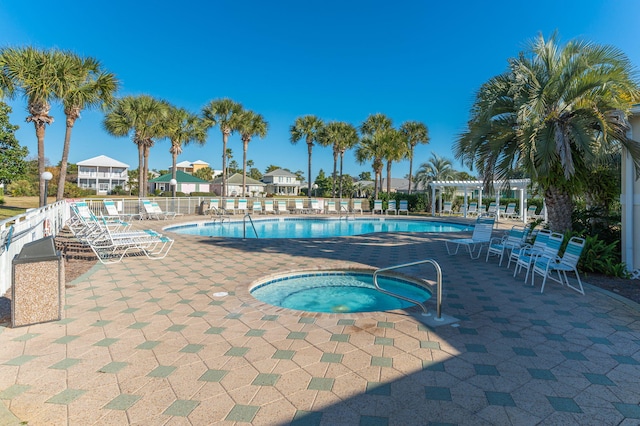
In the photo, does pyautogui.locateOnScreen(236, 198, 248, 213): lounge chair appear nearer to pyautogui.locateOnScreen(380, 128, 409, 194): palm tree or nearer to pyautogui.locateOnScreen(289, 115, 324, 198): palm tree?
pyautogui.locateOnScreen(289, 115, 324, 198): palm tree

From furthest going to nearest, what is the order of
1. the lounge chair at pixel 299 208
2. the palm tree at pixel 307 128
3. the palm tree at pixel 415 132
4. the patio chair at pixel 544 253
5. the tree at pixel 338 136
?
the palm tree at pixel 307 128
the tree at pixel 338 136
the palm tree at pixel 415 132
the lounge chair at pixel 299 208
the patio chair at pixel 544 253

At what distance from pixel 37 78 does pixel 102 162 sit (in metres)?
47.5

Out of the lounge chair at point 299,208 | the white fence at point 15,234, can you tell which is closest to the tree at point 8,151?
the lounge chair at point 299,208

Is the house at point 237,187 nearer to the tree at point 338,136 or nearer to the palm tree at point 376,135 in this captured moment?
the tree at point 338,136

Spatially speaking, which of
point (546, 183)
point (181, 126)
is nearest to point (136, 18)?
point (181, 126)

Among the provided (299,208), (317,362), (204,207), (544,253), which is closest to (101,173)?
(204,207)

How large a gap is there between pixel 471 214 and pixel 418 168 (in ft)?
30.9

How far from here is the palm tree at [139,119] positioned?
23312mm

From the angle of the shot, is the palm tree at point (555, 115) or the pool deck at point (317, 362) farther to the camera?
the palm tree at point (555, 115)

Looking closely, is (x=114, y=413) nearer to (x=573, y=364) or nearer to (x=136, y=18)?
(x=573, y=364)

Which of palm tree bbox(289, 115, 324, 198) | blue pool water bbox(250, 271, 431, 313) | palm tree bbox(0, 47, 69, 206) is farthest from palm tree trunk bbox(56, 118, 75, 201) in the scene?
palm tree bbox(289, 115, 324, 198)

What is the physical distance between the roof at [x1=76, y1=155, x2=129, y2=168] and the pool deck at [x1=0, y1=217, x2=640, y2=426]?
59.7 m

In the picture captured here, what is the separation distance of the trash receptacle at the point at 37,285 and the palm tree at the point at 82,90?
48.2ft

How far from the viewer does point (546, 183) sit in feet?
26.5
